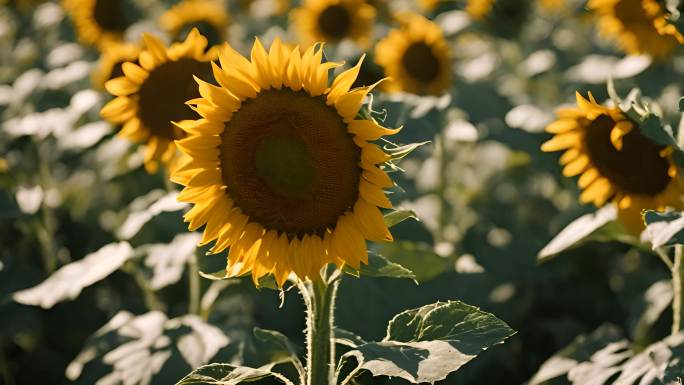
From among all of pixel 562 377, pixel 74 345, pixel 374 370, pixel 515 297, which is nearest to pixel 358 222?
pixel 374 370

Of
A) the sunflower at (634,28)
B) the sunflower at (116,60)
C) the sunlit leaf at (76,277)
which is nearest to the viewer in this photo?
the sunlit leaf at (76,277)

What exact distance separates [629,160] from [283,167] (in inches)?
45.6

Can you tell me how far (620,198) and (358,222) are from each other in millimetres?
1058

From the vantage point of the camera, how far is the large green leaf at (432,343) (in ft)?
5.32

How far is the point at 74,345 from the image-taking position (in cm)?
353

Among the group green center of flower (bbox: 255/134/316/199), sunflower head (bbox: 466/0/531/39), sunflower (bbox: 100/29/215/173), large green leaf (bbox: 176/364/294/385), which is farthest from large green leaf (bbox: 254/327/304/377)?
sunflower head (bbox: 466/0/531/39)

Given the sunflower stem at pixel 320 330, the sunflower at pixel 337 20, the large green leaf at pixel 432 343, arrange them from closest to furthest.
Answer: the large green leaf at pixel 432 343, the sunflower stem at pixel 320 330, the sunflower at pixel 337 20

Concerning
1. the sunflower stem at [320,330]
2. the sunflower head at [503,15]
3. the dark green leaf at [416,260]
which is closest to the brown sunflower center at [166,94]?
the dark green leaf at [416,260]

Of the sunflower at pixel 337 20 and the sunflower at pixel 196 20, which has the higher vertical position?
the sunflower at pixel 337 20

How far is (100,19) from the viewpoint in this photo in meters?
5.18

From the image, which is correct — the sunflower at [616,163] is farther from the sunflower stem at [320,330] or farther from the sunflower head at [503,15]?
the sunflower head at [503,15]

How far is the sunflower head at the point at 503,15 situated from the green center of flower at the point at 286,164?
3.03 m

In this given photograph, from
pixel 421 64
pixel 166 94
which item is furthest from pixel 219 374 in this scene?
pixel 421 64

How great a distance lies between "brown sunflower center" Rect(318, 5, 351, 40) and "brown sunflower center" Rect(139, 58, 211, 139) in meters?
2.16
